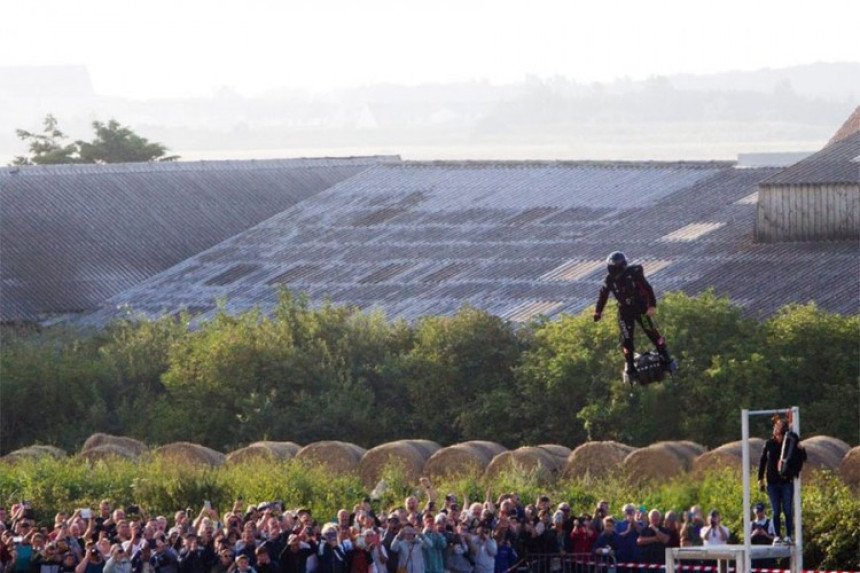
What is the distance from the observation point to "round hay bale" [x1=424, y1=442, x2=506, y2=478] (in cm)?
3981

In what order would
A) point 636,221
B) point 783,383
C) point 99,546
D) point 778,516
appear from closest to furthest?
point 778,516
point 99,546
point 783,383
point 636,221

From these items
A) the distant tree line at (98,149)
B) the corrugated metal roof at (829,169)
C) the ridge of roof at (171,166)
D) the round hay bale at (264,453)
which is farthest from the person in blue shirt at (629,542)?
the distant tree line at (98,149)

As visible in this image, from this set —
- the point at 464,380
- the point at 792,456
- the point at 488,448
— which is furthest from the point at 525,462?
the point at 792,456

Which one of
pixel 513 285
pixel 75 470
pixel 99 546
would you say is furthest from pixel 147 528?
pixel 513 285

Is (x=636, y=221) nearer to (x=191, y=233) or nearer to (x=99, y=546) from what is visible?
(x=191, y=233)

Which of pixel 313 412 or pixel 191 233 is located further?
pixel 191 233

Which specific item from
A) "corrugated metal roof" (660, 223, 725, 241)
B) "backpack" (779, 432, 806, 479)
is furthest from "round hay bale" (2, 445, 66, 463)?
"backpack" (779, 432, 806, 479)

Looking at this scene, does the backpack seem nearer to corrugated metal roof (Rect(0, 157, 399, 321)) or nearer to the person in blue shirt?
the person in blue shirt

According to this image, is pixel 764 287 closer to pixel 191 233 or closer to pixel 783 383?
pixel 783 383

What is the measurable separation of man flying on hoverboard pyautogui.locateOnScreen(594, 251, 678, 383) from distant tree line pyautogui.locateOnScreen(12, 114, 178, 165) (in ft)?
235

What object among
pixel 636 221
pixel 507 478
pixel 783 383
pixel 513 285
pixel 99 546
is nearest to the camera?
pixel 99 546

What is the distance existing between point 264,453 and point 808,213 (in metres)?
19.0

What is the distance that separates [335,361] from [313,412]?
6.53 ft

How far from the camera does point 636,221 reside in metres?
60.9
